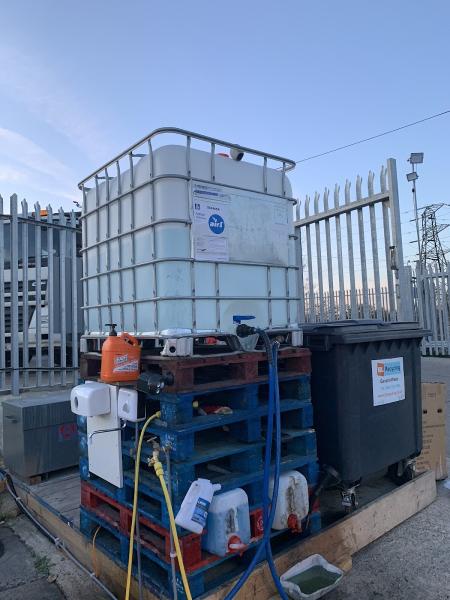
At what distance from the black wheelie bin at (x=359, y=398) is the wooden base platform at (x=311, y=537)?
0.70ft

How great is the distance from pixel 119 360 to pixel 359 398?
1.67 m

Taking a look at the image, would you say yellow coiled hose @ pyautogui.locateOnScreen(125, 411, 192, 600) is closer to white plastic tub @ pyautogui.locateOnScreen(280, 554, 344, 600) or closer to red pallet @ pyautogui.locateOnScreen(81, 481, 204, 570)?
red pallet @ pyautogui.locateOnScreen(81, 481, 204, 570)

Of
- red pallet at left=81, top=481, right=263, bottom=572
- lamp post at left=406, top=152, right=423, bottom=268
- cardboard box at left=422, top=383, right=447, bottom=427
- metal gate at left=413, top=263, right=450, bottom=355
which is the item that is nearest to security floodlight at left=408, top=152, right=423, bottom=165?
lamp post at left=406, top=152, right=423, bottom=268

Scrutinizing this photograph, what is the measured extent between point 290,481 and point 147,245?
5.41 feet

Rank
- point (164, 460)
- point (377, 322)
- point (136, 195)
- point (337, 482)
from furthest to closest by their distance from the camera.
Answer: point (377, 322)
point (337, 482)
point (136, 195)
point (164, 460)

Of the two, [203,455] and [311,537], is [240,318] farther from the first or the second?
[311,537]

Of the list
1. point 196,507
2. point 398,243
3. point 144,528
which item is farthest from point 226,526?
point 398,243

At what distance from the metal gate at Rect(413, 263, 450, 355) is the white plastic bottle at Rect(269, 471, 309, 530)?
1070 cm

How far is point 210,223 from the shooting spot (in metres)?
2.61

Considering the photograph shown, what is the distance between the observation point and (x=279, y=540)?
2762mm

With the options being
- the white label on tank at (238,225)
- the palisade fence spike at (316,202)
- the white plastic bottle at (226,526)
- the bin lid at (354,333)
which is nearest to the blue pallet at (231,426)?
the white plastic bottle at (226,526)

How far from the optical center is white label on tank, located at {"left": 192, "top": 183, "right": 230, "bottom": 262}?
8.34 feet

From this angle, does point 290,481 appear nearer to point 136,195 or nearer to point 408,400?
point 408,400

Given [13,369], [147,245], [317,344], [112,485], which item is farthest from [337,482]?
[13,369]
